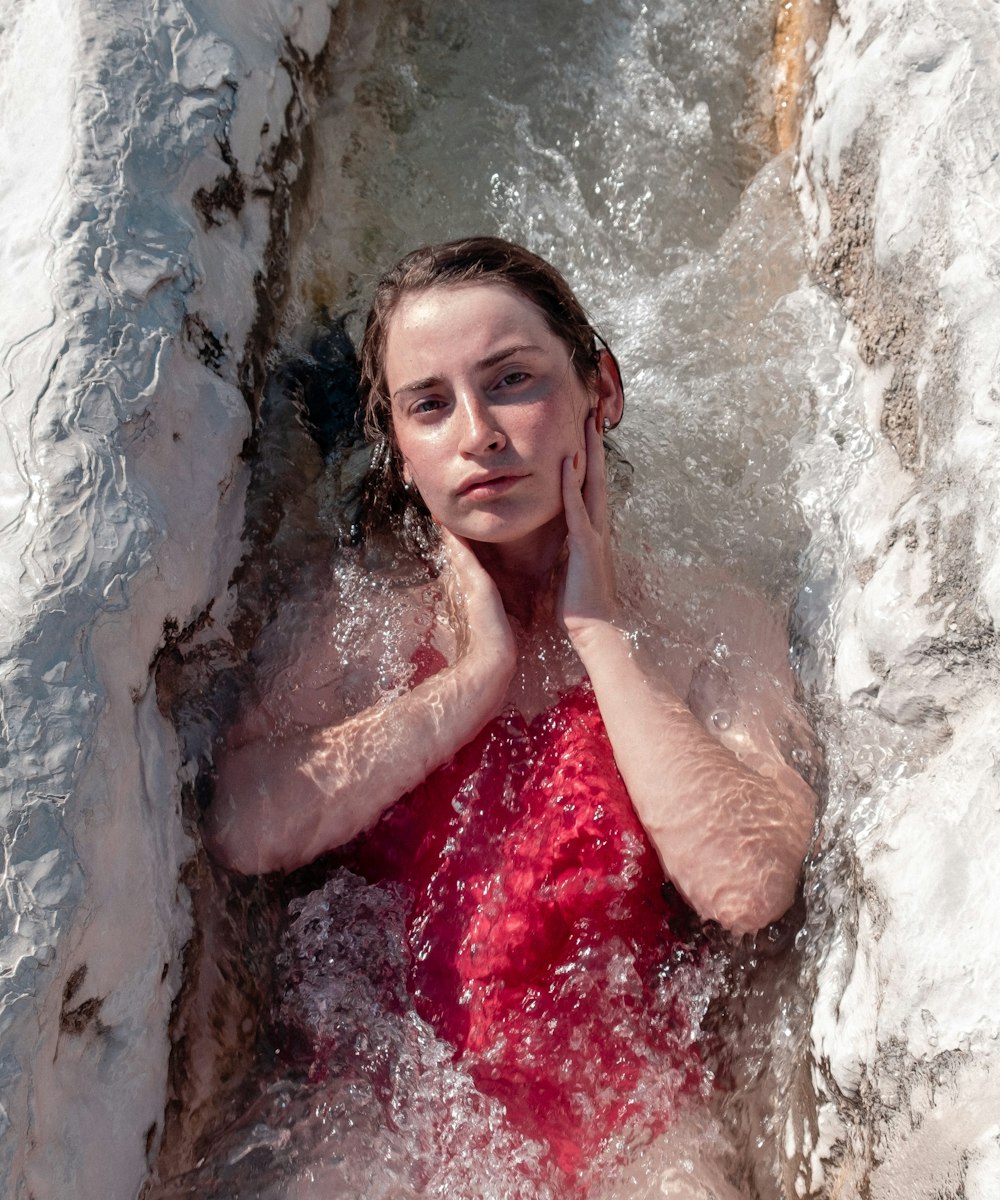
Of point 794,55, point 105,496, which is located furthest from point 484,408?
point 794,55

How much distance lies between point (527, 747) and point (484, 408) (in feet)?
1.98

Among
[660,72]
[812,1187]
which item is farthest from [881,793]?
[660,72]

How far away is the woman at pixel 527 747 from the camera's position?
188 centimetres

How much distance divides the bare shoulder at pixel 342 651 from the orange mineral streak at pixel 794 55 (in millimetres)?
1462

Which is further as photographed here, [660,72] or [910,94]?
[660,72]

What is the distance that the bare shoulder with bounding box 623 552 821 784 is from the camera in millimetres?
2061

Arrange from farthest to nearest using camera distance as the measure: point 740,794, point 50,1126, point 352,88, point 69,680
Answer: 1. point 352,88
2. point 740,794
3. point 69,680
4. point 50,1126

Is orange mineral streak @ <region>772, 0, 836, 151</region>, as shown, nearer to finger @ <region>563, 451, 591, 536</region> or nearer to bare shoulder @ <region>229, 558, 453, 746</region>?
finger @ <region>563, 451, 591, 536</region>

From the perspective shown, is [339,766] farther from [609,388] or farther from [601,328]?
[601,328]

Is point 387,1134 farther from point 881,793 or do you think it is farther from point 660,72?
point 660,72

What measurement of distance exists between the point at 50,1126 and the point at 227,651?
2.73ft

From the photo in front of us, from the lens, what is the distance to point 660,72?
9.84 feet

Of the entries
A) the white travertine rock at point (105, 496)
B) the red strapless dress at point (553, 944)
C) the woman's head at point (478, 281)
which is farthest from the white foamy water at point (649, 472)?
the woman's head at point (478, 281)

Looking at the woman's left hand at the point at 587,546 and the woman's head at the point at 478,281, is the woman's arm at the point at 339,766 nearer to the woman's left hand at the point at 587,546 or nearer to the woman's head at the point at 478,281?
the woman's left hand at the point at 587,546
